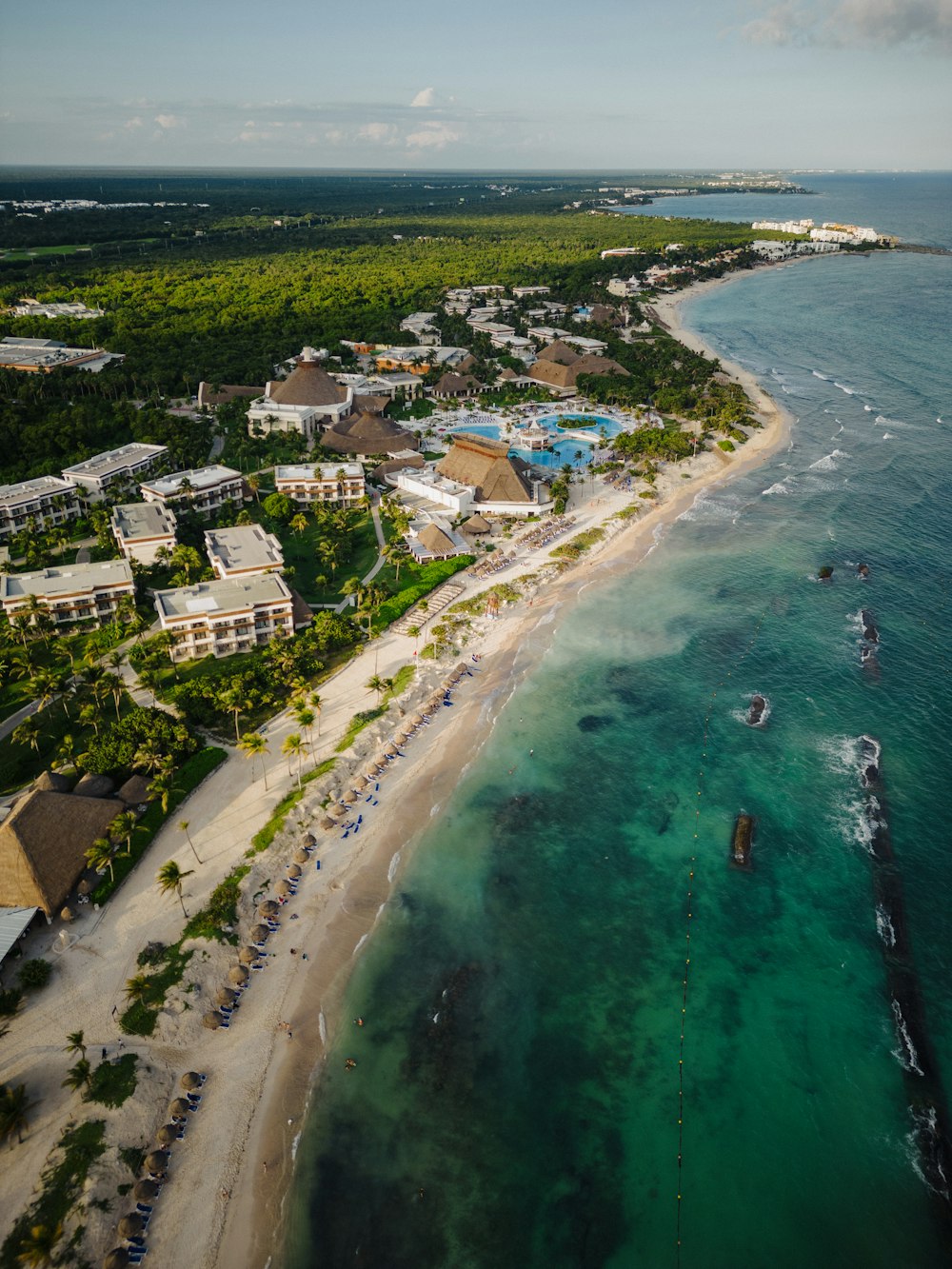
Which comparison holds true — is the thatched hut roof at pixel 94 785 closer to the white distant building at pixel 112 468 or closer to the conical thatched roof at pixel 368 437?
the white distant building at pixel 112 468

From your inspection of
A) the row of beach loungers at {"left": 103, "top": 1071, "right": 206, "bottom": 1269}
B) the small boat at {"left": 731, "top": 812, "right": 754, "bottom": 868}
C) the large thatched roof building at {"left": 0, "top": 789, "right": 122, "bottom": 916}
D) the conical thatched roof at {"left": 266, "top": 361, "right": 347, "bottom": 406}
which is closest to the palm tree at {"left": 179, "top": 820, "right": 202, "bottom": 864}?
the large thatched roof building at {"left": 0, "top": 789, "right": 122, "bottom": 916}

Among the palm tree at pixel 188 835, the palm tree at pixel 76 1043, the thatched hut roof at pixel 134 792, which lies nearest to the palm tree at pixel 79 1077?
the palm tree at pixel 76 1043

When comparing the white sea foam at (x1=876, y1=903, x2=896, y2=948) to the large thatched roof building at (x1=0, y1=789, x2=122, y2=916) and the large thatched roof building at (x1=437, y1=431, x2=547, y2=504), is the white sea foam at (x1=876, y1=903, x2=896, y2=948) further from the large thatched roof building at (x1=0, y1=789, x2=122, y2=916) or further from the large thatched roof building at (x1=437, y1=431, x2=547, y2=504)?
the large thatched roof building at (x1=437, y1=431, x2=547, y2=504)

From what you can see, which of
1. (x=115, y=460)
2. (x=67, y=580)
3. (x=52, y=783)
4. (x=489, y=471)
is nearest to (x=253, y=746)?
(x=52, y=783)

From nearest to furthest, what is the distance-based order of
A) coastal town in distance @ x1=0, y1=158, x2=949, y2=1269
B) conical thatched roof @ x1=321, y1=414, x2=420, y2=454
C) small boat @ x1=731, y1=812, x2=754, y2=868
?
coastal town in distance @ x1=0, y1=158, x2=949, y2=1269 < small boat @ x1=731, y1=812, x2=754, y2=868 < conical thatched roof @ x1=321, y1=414, x2=420, y2=454

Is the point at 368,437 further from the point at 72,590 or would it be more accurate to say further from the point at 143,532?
the point at 72,590

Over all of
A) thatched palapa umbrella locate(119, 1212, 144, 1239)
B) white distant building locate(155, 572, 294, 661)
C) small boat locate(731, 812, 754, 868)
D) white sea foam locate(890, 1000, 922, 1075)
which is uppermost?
white distant building locate(155, 572, 294, 661)

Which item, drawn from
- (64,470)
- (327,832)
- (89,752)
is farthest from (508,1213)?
(64,470)
